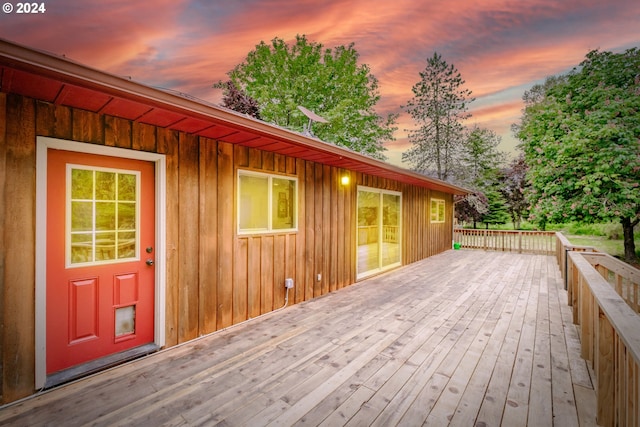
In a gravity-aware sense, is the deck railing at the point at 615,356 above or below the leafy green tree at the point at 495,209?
below

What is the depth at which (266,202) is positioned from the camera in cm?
381

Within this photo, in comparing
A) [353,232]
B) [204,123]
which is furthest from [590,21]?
[204,123]

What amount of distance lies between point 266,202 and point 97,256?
75.6 inches

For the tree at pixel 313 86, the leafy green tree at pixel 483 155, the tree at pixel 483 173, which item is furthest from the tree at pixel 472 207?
the tree at pixel 313 86

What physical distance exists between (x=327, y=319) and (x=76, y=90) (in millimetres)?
3276

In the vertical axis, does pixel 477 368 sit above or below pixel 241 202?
below

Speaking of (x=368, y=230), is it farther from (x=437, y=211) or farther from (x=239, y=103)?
(x=239, y=103)

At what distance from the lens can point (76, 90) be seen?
1.86 m

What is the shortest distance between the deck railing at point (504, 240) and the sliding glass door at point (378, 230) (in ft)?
17.4

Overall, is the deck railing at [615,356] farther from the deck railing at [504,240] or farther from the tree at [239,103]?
the tree at [239,103]

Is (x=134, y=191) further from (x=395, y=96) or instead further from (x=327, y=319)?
(x=395, y=96)

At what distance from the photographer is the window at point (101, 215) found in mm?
2307

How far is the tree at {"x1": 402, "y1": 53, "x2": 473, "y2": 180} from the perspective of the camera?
50.7ft

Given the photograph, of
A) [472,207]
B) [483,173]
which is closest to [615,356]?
[472,207]
